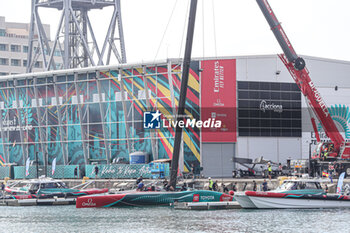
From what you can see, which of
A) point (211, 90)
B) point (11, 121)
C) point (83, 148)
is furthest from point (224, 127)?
point (11, 121)

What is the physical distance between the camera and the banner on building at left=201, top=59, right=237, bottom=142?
74812 millimetres

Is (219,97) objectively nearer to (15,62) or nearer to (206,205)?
(206,205)

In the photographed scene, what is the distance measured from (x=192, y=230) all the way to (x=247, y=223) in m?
4.09

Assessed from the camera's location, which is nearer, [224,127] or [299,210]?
[299,210]

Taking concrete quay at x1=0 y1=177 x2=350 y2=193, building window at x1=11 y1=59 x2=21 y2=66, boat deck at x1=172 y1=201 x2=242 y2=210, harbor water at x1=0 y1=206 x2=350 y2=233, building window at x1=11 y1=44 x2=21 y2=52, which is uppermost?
building window at x1=11 y1=44 x2=21 y2=52

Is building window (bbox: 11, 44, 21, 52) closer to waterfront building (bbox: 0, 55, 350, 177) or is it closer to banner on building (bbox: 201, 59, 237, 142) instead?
waterfront building (bbox: 0, 55, 350, 177)

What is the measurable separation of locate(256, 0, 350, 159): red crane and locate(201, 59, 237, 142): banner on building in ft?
33.2

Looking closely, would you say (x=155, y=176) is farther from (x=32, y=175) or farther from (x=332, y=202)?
(x=332, y=202)

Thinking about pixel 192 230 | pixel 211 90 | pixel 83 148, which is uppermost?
pixel 211 90

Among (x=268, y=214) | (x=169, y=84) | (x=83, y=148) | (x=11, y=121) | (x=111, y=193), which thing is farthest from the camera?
(x=11, y=121)

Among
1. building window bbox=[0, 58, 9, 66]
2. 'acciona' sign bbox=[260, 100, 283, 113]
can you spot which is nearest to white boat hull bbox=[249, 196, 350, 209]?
'acciona' sign bbox=[260, 100, 283, 113]

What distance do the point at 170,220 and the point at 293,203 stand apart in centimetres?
905

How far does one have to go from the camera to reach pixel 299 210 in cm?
5025

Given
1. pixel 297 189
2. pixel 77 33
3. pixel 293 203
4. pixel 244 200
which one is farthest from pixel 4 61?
pixel 293 203
